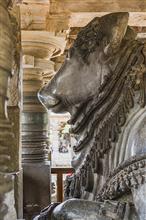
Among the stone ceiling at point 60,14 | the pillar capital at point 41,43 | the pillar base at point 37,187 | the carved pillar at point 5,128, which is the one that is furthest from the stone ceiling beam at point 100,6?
the carved pillar at point 5,128

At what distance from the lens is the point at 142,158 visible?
4.99ft

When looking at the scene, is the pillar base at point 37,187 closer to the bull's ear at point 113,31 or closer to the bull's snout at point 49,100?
the bull's snout at point 49,100

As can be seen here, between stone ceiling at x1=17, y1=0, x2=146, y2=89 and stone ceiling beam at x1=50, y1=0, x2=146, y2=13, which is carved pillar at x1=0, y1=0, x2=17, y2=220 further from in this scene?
stone ceiling beam at x1=50, y1=0, x2=146, y2=13

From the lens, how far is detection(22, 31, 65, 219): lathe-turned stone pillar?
5391 millimetres

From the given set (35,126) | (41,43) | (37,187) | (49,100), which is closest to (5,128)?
(49,100)

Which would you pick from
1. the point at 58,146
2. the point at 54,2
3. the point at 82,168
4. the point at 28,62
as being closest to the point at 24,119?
the point at 28,62

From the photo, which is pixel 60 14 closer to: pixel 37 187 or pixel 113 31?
pixel 37 187

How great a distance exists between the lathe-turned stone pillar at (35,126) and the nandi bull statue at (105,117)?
3229mm

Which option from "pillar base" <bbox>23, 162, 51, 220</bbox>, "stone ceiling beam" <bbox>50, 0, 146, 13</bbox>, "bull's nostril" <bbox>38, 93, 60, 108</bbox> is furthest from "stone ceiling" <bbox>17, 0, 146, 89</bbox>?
"bull's nostril" <bbox>38, 93, 60, 108</bbox>

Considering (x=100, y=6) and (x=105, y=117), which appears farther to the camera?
(x=100, y=6)

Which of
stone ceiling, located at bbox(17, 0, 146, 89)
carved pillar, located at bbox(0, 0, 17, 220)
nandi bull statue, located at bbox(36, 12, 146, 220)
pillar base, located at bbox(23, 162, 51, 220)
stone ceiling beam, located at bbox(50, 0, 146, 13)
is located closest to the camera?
carved pillar, located at bbox(0, 0, 17, 220)

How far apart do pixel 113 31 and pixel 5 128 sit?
0.90 meters

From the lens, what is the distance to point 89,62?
71.4 inches

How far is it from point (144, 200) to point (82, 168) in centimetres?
41
